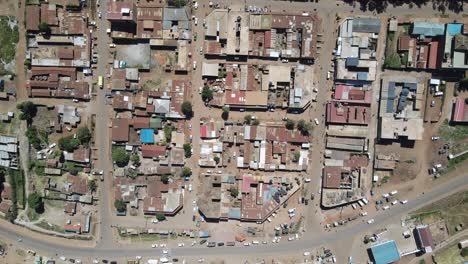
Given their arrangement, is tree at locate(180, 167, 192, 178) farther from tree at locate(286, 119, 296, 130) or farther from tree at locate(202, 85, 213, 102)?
tree at locate(286, 119, 296, 130)

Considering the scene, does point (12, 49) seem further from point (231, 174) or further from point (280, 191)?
point (280, 191)

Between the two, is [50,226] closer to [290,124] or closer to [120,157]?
[120,157]

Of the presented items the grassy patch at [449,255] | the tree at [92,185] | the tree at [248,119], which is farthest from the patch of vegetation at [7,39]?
the grassy patch at [449,255]

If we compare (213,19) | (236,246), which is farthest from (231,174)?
(213,19)

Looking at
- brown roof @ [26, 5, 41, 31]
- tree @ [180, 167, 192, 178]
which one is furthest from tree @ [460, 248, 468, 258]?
brown roof @ [26, 5, 41, 31]

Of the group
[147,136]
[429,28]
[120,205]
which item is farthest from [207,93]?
[429,28]

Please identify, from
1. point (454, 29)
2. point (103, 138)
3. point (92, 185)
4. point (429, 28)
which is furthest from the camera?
point (92, 185)

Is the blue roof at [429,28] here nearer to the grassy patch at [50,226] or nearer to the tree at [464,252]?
the tree at [464,252]

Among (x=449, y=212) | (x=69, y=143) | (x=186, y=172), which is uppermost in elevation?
(x=69, y=143)
